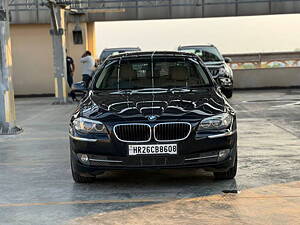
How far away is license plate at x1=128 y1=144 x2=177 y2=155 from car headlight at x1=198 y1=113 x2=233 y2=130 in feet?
1.25

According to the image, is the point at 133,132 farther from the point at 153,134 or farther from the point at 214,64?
the point at 214,64

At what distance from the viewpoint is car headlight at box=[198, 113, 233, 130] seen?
565cm

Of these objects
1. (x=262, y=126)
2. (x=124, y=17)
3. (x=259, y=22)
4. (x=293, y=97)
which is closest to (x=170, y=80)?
(x=262, y=126)

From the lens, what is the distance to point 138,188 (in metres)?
5.99

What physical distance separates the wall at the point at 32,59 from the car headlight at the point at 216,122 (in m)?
15.2

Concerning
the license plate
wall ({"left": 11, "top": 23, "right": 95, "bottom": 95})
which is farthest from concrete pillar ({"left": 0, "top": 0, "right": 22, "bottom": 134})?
wall ({"left": 11, "top": 23, "right": 95, "bottom": 95})

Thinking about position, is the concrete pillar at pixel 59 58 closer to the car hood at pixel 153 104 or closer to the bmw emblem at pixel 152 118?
the car hood at pixel 153 104

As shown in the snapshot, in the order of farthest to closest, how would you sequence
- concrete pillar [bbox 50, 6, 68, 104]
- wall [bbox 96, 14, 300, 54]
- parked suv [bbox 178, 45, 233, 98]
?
wall [bbox 96, 14, 300, 54]
concrete pillar [bbox 50, 6, 68, 104]
parked suv [bbox 178, 45, 233, 98]

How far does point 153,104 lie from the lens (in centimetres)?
593

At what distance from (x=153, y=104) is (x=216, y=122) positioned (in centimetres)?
76

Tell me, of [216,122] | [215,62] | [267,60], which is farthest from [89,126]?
[267,60]

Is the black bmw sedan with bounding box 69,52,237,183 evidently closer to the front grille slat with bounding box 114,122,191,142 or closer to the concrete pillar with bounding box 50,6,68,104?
the front grille slat with bounding box 114,122,191,142

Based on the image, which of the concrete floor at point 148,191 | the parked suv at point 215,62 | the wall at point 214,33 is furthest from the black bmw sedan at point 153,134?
the wall at point 214,33

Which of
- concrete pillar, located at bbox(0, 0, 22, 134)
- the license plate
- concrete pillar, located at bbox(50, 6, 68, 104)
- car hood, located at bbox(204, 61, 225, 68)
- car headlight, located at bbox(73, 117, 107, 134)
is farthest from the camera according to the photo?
concrete pillar, located at bbox(50, 6, 68, 104)
